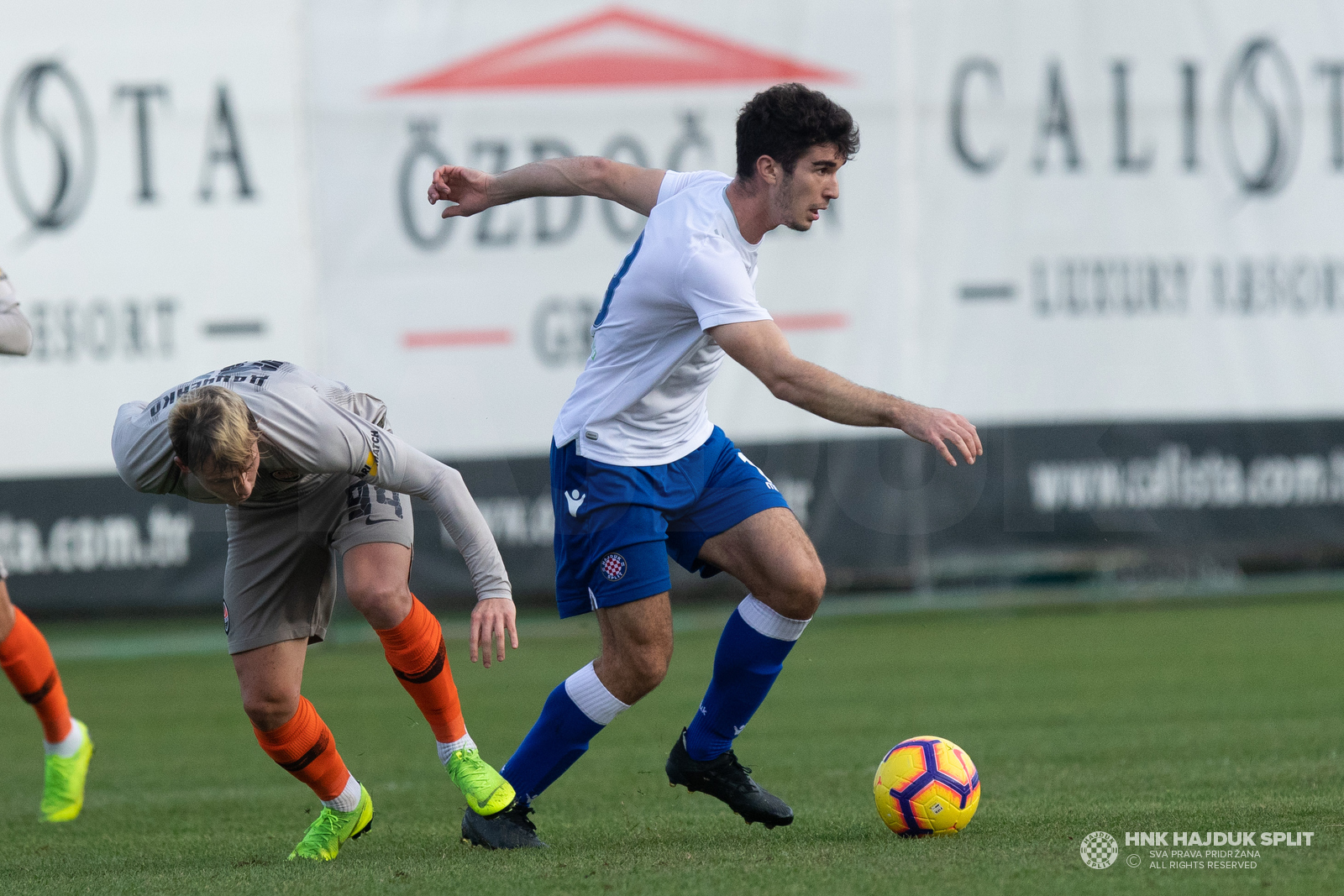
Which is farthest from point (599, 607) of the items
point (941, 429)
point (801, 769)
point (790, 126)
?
point (801, 769)

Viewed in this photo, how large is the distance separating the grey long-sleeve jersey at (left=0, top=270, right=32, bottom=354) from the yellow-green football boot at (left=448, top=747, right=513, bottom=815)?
7.29 ft

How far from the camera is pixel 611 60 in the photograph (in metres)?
11.9

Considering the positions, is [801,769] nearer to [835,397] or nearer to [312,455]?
[835,397]

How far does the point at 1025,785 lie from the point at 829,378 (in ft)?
6.56

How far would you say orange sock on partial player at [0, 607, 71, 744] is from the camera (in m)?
5.46

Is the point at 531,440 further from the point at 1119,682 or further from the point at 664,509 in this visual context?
the point at 664,509

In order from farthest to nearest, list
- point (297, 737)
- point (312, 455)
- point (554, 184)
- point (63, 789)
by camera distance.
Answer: point (63, 789) → point (554, 184) → point (297, 737) → point (312, 455)

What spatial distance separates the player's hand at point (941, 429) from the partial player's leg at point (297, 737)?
1988 mm

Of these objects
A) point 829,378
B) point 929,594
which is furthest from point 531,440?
point 829,378

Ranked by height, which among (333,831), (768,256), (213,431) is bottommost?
(333,831)

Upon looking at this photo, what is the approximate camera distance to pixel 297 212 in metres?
11.5

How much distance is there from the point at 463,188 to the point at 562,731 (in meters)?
1.80

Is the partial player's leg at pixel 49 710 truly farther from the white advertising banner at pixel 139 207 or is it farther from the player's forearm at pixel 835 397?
the white advertising banner at pixel 139 207

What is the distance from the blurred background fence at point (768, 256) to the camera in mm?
11258
